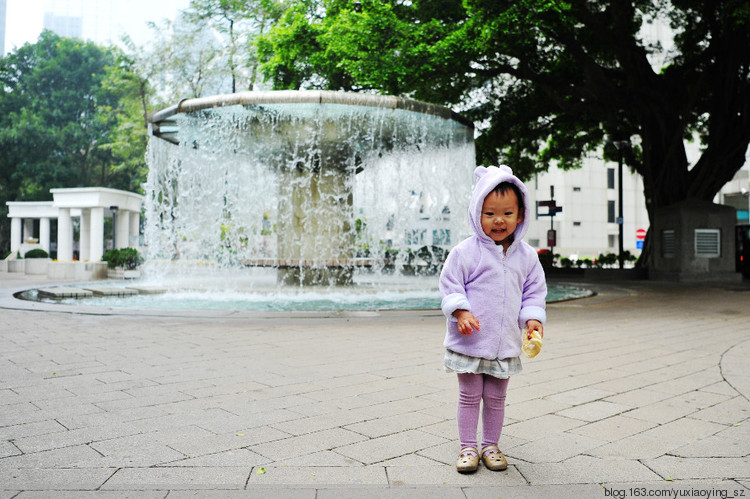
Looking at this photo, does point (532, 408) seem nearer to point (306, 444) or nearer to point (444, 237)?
point (306, 444)

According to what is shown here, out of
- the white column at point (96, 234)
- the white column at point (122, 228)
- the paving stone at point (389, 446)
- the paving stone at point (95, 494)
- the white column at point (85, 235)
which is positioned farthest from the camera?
the white column at point (122, 228)

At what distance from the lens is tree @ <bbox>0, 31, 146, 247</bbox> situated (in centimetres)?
4597

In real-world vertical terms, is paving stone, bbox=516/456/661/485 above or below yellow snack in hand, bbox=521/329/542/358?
below

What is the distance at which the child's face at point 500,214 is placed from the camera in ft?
9.92

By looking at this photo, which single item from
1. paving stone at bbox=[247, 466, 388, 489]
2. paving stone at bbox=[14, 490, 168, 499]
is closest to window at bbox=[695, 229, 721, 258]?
paving stone at bbox=[247, 466, 388, 489]

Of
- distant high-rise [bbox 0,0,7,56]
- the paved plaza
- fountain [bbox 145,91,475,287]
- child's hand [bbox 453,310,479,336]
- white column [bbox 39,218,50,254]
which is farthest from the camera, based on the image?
distant high-rise [bbox 0,0,7,56]

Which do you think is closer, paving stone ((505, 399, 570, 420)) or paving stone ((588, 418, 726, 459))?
paving stone ((588, 418, 726, 459))

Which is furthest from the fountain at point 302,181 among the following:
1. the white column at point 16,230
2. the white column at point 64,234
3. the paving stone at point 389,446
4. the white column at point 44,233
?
the white column at point 16,230

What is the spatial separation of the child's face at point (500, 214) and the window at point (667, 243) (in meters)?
19.7

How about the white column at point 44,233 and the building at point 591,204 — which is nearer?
the white column at point 44,233

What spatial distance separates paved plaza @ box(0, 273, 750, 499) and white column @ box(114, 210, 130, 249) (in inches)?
1128

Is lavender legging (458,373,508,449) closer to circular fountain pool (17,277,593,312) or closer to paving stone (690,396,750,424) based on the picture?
paving stone (690,396,750,424)

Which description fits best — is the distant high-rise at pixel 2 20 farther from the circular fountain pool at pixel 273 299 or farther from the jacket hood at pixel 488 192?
Answer: the jacket hood at pixel 488 192

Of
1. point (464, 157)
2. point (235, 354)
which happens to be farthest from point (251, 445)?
point (464, 157)
